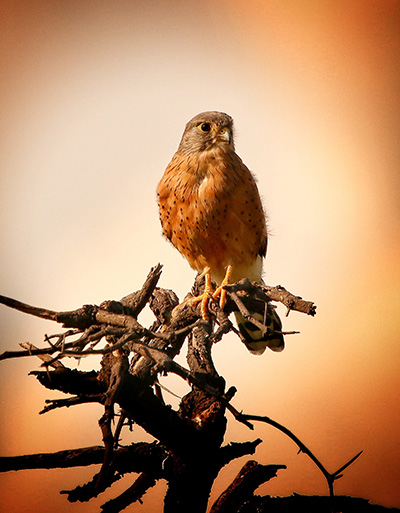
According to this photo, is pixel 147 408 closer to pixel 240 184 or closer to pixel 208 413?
pixel 208 413

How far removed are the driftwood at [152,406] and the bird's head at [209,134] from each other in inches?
54.9

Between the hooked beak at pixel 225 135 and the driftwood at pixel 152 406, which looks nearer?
the driftwood at pixel 152 406

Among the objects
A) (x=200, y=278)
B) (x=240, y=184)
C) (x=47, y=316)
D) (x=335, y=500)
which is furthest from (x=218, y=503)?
(x=240, y=184)

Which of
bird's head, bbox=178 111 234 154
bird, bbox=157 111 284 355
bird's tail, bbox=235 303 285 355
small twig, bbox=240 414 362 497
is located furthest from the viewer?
bird's head, bbox=178 111 234 154

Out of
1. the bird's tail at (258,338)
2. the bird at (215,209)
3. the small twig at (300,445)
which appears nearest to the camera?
the small twig at (300,445)

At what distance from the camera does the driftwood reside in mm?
1685

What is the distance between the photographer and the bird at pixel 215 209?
3209mm

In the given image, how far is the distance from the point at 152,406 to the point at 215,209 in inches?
61.4

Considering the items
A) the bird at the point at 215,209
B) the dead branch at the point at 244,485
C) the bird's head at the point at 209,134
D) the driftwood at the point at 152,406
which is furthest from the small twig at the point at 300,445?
the bird's head at the point at 209,134

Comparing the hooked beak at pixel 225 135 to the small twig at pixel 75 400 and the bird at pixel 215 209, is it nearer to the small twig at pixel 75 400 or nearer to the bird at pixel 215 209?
the bird at pixel 215 209

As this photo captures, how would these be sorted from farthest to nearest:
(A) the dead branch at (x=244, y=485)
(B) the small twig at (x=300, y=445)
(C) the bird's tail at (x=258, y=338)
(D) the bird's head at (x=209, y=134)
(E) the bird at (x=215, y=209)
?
(D) the bird's head at (x=209, y=134) < (C) the bird's tail at (x=258, y=338) < (E) the bird at (x=215, y=209) < (A) the dead branch at (x=244, y=485) < (B) the small twig at (x=300, y=445)

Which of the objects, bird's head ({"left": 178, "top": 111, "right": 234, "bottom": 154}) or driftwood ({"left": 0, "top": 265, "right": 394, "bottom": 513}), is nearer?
driftwood ({"left": 0, "top": 265, "right": 394, "bottom": 513})

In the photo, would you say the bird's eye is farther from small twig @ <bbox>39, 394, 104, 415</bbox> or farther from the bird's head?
small twig @ <bbox>39, 394, 104, 415</bbox>

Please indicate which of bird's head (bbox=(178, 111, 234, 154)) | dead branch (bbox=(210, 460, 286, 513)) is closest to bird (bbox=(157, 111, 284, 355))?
bird's head (bbox=(178, 111, 234, 154))
